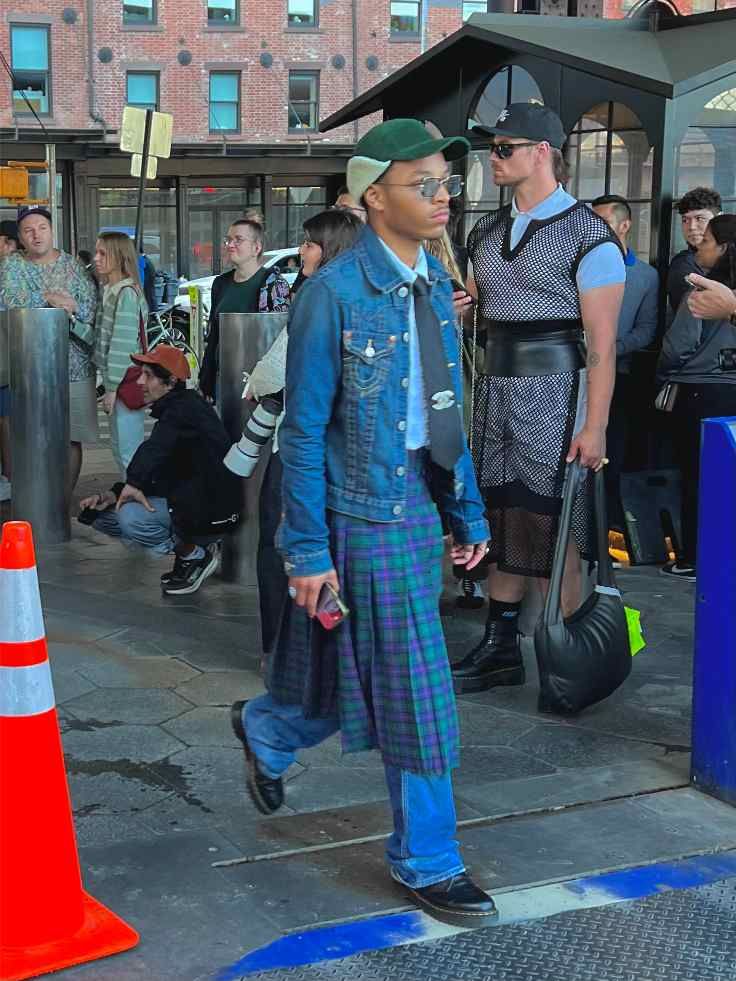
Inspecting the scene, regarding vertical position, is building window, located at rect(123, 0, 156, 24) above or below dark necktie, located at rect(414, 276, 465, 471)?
above

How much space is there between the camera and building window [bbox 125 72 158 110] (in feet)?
115

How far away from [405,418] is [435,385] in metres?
0.12

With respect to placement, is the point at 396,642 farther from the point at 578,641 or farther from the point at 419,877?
the point at 578,641

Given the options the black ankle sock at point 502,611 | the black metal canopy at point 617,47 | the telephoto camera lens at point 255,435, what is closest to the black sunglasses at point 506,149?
the telephoto camera lens at point 255,435

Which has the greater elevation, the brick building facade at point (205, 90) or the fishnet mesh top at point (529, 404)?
the brick building facade at point (205, 90)

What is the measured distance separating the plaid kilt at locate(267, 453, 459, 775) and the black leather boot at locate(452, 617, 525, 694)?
70.4 inches

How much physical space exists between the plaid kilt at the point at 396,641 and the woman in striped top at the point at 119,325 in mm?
4747

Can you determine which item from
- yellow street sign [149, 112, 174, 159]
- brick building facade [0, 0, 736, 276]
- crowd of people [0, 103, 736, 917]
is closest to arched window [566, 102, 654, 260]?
crowd of people [0, 103, 736, 917]

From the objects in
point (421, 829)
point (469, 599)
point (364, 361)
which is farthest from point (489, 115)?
point (421, 829)

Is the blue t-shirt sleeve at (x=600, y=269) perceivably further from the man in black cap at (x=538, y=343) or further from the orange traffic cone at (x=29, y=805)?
the orange traffic cone at (x=29, y=805)

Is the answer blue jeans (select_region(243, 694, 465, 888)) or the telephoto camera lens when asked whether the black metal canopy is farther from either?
blue jeans (select_region(243, 694, 465, 888))

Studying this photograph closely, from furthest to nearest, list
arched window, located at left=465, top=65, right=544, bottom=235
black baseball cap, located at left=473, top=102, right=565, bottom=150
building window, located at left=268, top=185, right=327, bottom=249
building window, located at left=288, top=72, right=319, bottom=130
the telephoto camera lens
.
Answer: building window, located at left=268, top=185, right=327, bottom=249
building window, located at left=288, top=72, right=319, bottom=130
arched window, located at left=465, top=65, right=544, bottom=235
the telephoto camera lens
black baseball cap, located at left=473, top=102, right=565, bottom=150

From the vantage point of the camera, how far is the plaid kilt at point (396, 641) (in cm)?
322

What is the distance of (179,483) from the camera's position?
21.0ft
